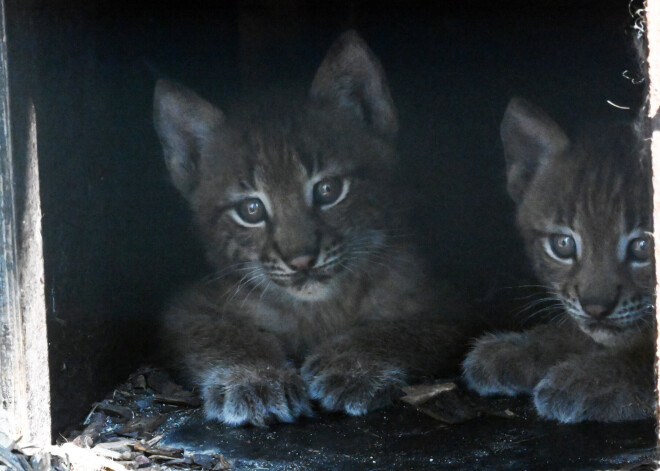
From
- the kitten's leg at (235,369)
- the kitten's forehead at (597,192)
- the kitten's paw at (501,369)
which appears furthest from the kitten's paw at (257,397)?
the kitten's forehead at (597,192)

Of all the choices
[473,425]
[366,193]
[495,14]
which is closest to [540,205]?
[366,193]

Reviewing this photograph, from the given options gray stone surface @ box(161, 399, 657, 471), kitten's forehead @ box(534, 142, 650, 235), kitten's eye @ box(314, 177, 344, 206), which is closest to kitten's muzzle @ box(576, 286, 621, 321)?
kitten's forehead @ box(534, 142, 650, 235)

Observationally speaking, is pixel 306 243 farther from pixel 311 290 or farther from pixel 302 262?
pixel 311 290

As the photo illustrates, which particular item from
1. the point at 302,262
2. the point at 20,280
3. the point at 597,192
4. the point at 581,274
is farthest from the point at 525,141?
the point at 20,280

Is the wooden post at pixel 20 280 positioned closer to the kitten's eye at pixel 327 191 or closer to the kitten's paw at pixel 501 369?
the kitten's eye at pixel 327 191

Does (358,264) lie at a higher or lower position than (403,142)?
lower

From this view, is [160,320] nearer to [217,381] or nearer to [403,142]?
[217,381]
